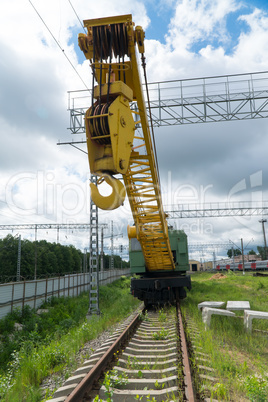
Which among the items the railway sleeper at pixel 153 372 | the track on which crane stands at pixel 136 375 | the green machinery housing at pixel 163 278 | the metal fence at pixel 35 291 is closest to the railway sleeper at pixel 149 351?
the track on which crane stands at pixel 136 375

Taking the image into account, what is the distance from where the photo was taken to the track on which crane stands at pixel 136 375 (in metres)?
3.24

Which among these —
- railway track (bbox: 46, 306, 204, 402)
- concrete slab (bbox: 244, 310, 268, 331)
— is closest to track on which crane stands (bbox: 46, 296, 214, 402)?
railway track (bbox: 46, 306, 204, 402)

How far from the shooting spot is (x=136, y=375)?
3.90 meters

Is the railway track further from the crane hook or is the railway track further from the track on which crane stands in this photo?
the crane hook

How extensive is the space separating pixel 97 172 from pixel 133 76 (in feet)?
8.35

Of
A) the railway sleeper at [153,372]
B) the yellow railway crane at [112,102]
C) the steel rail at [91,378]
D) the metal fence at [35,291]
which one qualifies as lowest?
the metal fence at [35,291]

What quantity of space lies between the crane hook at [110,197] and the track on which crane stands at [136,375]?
2.26m

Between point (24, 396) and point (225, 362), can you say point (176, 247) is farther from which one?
point (24, 396)

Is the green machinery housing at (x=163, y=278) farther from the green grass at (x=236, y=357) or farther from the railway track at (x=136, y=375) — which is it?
the railway track at (x=136, y=375)

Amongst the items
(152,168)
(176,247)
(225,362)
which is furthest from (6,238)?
(225,362)

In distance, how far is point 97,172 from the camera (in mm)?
4840

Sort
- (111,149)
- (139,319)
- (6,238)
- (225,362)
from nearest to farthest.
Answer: (225,362), (111,149), (139,319), (6,238)

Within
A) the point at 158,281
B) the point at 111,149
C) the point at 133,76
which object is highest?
the point at 133,76

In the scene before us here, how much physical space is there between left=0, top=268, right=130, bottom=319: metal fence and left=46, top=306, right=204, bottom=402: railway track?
9.74 meters
